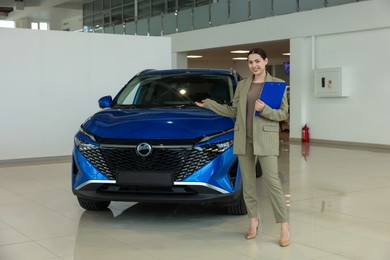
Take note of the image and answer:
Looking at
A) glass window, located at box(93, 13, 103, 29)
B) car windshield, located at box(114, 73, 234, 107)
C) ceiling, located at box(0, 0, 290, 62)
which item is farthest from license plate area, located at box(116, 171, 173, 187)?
glass window, located at box(93, 13, 103, 29)

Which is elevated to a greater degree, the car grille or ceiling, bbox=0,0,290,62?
ceiling, bbox=0,0,290,62

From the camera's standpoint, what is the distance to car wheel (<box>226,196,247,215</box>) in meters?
4.94

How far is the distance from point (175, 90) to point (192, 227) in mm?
1631

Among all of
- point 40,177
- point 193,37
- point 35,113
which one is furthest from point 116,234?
point 193,37

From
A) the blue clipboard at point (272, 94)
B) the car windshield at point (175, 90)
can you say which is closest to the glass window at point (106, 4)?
the car windshield at point (175, 90)

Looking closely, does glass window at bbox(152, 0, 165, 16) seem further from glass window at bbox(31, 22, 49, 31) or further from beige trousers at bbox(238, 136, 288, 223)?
beige trousers at bbox(238, 136, 288, 223)

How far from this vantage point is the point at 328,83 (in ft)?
41.2

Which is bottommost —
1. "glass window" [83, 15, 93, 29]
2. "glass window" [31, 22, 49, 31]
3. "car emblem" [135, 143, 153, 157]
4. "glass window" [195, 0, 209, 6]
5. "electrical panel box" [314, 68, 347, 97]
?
"car emblem" [135, 143, 153, 157]

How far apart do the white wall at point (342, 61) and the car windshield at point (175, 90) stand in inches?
275

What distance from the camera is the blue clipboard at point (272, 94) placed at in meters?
3.92

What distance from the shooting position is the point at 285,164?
881cm

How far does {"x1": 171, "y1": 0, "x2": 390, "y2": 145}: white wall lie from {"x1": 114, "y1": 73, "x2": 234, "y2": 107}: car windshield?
6988mm

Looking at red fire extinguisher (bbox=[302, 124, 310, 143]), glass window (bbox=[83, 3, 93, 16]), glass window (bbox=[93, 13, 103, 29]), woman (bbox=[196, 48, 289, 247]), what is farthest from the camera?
glass window (bbox=[83, 3, 93, 16])

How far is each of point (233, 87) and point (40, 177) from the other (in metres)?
3.58
